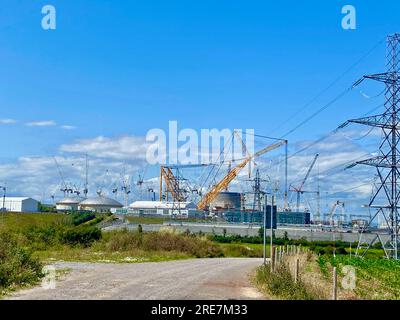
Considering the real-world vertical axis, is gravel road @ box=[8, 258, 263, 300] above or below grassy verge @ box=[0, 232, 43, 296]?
below

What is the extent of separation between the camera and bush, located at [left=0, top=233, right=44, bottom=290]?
2438cm

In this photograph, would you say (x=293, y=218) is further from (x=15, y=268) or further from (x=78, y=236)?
(x=15, y=268)

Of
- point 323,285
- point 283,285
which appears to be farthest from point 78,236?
point 283,285

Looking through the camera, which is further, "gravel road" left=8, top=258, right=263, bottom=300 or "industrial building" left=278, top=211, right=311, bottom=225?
"industrial building" left=278, top=211, right=311, bottom=225

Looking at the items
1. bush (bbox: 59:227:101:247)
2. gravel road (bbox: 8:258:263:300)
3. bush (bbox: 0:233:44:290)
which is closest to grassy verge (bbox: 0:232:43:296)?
bush (bbox: 0:233:44:290)

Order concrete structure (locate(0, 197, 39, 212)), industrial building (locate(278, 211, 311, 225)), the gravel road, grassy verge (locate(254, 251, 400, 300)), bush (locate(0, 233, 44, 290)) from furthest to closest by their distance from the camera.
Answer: industrial building (locate(278, 211, 311, 225)) < concrete structure (locate(0, 197, 39, 212)) < bush (locate(0, 233, 44, 290)) < grassy verge (locate(254, 251, 400, 300)) < the gravel road

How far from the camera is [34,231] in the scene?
2292 inches

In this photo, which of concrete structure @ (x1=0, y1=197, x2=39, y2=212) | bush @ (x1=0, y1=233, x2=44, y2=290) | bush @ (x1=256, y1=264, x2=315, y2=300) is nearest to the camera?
bush @ (x1=256, y1=264, x2=315, y2=300)

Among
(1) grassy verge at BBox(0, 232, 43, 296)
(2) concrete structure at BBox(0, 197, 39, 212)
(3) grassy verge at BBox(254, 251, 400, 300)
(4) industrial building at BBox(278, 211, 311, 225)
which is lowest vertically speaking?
(3) grassy verge at BBox(254, 251, 400, 300)

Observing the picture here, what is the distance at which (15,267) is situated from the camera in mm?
26422

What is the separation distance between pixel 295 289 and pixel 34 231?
40975 millimetres

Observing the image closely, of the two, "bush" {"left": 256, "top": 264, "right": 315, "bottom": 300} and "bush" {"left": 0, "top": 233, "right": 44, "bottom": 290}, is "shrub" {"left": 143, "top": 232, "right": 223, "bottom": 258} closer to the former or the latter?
"bush" {"left": 0, "top": 233, "right": 44, "bottom": 290}
